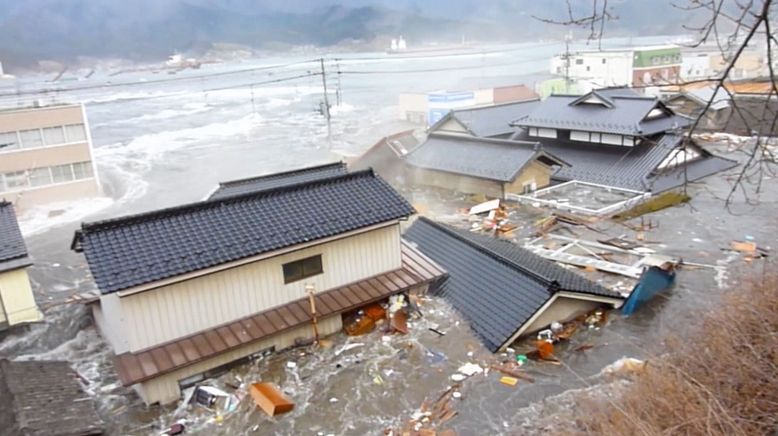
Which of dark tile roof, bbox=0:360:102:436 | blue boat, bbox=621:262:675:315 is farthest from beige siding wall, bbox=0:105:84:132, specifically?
blue boat, bbox=621:262:675:315

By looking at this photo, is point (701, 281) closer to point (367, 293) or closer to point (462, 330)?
point (462, 330)

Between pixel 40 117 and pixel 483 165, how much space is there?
2080cm

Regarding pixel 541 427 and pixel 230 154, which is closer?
pixel 541 427

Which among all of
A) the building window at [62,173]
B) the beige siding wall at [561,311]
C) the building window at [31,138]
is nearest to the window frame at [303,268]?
the beige siding wall at [561,311]

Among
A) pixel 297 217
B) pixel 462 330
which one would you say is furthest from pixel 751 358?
pixel 297 217

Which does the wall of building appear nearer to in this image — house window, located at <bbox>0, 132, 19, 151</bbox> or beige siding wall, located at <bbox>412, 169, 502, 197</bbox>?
house window, located at <bbox>0, 132, 19, 151</bbox>

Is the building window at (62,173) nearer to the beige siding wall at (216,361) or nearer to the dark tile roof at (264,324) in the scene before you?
the beige siding wall at (216,361)

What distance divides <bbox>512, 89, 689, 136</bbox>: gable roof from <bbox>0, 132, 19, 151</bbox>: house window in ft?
75.3

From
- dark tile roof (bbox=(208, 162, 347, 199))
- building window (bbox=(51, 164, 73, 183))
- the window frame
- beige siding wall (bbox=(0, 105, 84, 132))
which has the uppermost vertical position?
beige siding wall (bbox=(0, 105, 84, 132))

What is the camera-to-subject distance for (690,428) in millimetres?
4863

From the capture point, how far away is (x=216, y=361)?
8.94 m

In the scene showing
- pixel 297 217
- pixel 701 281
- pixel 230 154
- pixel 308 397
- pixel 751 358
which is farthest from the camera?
pixel 230 154

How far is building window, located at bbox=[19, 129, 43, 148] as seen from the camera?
26.4 m

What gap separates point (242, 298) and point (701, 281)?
1004cm
